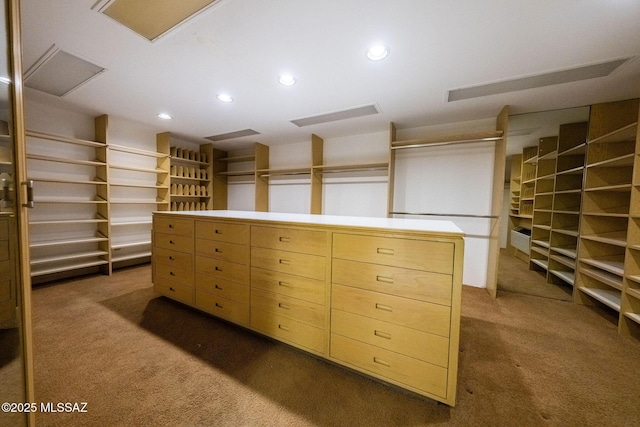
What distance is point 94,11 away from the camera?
136cm

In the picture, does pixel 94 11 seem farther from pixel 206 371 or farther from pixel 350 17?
pixel 206 371

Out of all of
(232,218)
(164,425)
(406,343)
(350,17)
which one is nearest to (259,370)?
(164,425)

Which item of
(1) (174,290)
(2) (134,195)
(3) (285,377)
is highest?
(2) (134,195)

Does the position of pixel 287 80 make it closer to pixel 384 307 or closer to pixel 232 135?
pixel 384 307

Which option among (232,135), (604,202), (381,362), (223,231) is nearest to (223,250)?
(223,231)

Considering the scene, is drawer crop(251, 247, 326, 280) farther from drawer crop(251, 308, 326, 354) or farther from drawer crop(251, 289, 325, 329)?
drawer crop(251, 308, 326, 354)

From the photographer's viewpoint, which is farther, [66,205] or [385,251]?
[66,205]

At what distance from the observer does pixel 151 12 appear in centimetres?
137

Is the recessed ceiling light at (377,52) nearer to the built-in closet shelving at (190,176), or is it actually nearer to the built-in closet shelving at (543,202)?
the built-in closet shelving at (543,202)

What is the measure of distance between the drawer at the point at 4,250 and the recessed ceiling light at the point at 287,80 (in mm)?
2031

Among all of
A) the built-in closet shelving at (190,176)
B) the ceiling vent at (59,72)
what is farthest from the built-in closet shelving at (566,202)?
the built-in closet shelving at (190,176)

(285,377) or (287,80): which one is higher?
(287,80)

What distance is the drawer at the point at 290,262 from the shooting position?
148 cm

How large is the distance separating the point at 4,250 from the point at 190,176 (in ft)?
12.2
